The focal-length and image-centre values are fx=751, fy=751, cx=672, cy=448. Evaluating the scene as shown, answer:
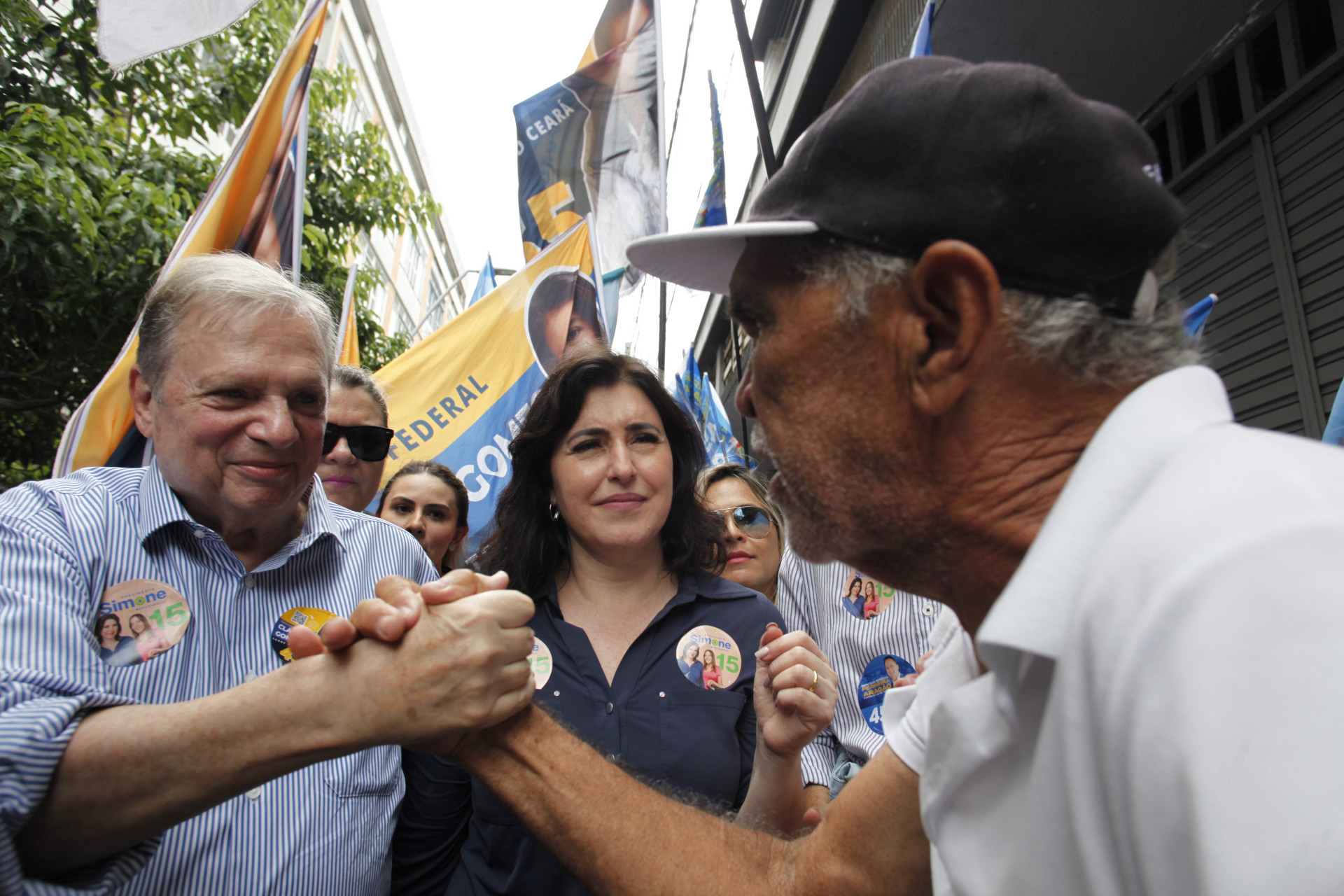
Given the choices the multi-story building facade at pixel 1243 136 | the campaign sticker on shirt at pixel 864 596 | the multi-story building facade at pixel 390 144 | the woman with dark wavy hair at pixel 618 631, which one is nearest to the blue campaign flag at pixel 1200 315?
the multi-story building facade at pixel 1243 136

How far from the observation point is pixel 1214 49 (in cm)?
455

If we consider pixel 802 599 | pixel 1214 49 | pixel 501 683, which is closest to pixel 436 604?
pixel 501 683

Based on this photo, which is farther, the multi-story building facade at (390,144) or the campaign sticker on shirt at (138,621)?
the multi-story building facade at (390,144)

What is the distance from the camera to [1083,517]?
0.81 meters

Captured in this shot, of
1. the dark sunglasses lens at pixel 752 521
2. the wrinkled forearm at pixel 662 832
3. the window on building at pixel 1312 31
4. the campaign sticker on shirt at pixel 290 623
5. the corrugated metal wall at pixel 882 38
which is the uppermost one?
the corrugated metal wall at pixel 882 38

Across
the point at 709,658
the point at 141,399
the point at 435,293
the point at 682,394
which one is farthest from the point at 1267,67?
the point at 435,293

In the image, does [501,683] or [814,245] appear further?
[501,683]

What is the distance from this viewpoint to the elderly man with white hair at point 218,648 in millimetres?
1222

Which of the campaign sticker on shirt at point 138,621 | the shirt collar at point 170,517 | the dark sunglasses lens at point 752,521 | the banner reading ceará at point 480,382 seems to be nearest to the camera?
the campaign sticker on shirt at point 138,621

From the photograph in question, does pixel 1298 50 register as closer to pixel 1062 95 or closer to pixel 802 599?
pixel 802 599

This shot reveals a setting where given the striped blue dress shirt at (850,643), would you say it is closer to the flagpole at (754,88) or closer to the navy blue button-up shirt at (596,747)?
the navy blue button-up shirt at (596,747)

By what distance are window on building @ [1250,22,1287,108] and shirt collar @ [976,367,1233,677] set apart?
15.3ft

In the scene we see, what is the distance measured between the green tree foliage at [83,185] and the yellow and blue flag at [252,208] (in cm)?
161

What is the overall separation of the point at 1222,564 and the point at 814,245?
29.2 inches
